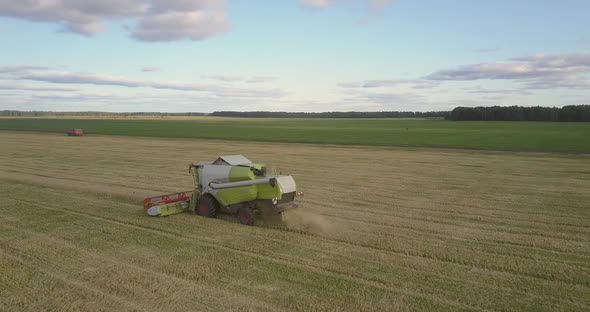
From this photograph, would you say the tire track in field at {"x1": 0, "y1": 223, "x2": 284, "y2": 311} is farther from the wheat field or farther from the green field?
the green field

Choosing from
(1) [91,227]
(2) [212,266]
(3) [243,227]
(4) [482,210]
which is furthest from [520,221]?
(1) [91,227]

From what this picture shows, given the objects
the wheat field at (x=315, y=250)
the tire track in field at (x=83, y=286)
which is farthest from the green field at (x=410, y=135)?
the tire track in field at (x=83, y=286)

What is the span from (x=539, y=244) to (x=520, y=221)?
2.34 m

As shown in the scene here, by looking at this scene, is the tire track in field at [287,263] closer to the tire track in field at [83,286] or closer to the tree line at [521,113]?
the tire track in field at [83,286]

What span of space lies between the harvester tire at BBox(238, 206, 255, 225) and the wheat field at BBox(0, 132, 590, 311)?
264 millimetres

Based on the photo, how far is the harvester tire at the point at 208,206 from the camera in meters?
13.2

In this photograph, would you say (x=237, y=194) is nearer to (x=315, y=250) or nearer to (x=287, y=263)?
(x=315, y=250)

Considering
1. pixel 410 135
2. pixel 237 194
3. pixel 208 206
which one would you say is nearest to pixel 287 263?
pixel 237 194

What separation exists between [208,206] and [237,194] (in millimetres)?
1119

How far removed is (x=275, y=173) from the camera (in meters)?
13.0

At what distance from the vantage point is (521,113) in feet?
379

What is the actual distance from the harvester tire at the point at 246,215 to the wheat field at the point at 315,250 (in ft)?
0.86

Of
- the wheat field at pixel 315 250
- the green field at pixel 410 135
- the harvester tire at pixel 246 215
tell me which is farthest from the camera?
the green field at pixel 410 135

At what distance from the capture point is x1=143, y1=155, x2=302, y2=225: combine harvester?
1224 centimetres
